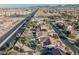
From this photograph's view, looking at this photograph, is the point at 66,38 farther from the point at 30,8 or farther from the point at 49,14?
the point at 30,8

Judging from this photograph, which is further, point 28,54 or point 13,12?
point 13,12
